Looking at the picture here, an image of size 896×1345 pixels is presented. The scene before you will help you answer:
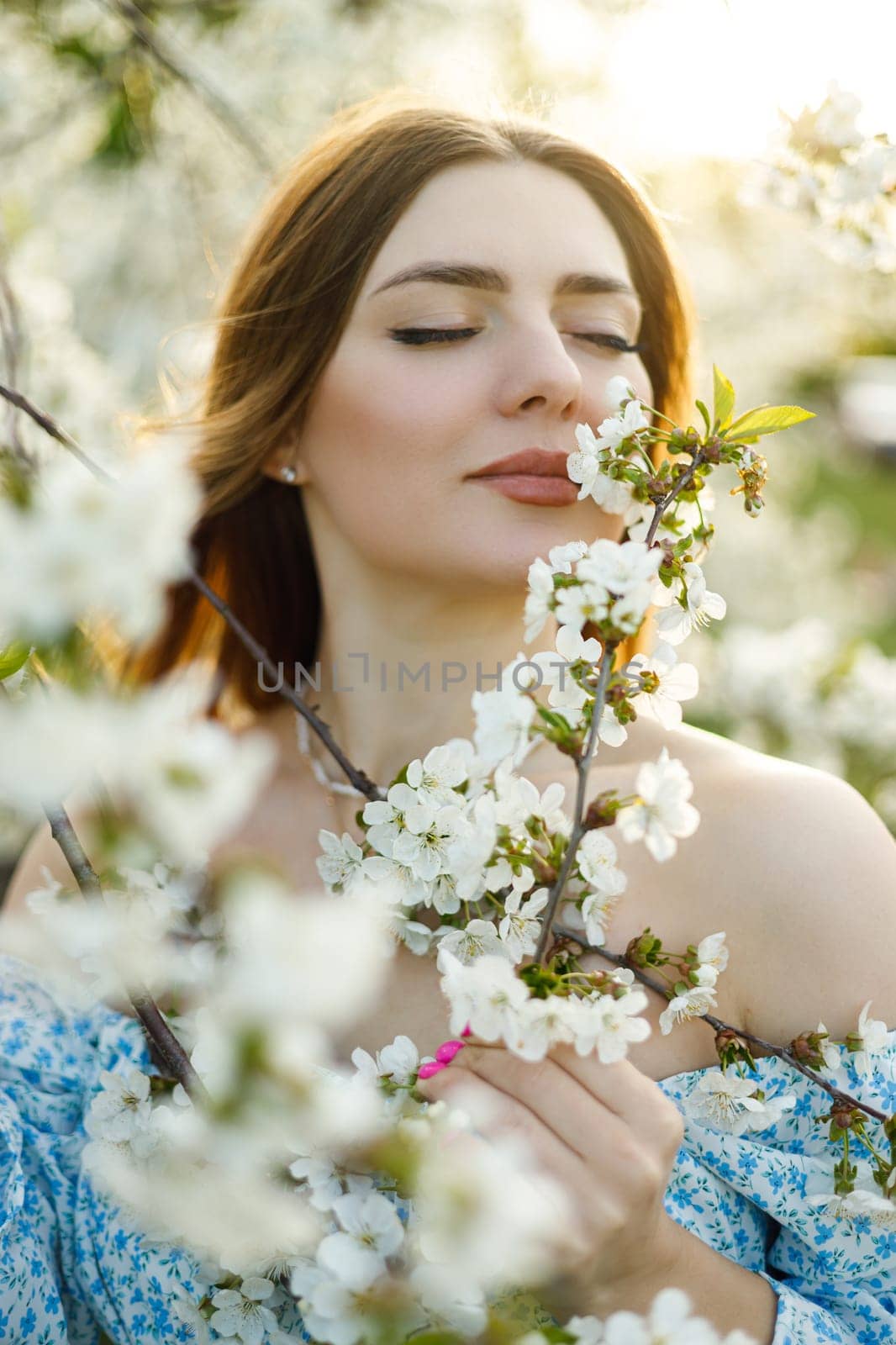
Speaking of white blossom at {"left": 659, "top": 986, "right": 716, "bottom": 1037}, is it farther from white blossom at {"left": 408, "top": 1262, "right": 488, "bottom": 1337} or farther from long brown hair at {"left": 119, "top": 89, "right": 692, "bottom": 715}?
long brown hair at {"left": 119, "top": 89, "right": 692, "bottom": 715}

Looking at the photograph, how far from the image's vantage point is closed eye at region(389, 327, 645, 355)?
4.58 feet

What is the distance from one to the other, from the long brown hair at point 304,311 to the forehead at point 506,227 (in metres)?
0.02

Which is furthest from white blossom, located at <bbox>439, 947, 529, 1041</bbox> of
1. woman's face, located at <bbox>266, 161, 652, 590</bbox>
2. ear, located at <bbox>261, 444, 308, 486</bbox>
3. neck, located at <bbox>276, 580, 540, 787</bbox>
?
ear, located at <bbox>261, 444, 308, 486</bbox>

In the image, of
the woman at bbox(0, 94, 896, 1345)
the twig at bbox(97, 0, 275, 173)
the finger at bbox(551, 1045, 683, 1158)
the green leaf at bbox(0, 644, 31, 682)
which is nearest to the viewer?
the green leaf at bbox(0, 644, 31, 682)

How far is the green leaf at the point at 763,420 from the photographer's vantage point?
0.98m

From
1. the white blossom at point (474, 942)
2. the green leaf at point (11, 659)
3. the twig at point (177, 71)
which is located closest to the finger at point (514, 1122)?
the white blossom at point (474, 942)

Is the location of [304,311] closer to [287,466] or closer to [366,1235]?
[287,466]

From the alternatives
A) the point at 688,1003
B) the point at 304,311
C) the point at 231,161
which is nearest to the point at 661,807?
the point at 688,1003

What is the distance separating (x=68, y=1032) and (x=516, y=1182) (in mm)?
1160

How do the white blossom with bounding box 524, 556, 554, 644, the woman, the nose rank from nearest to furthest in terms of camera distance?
the white blossom with bounding box 524, 556, 554, 644, the woman, the nose

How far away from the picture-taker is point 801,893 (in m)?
1.23

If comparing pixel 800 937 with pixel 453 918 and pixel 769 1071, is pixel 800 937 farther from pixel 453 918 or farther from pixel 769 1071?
pixel 453 918

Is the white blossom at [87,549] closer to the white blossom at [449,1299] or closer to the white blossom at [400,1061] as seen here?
the white blossom at [449,1299]

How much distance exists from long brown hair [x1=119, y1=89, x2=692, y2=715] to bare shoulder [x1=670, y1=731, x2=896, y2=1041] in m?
0.31
